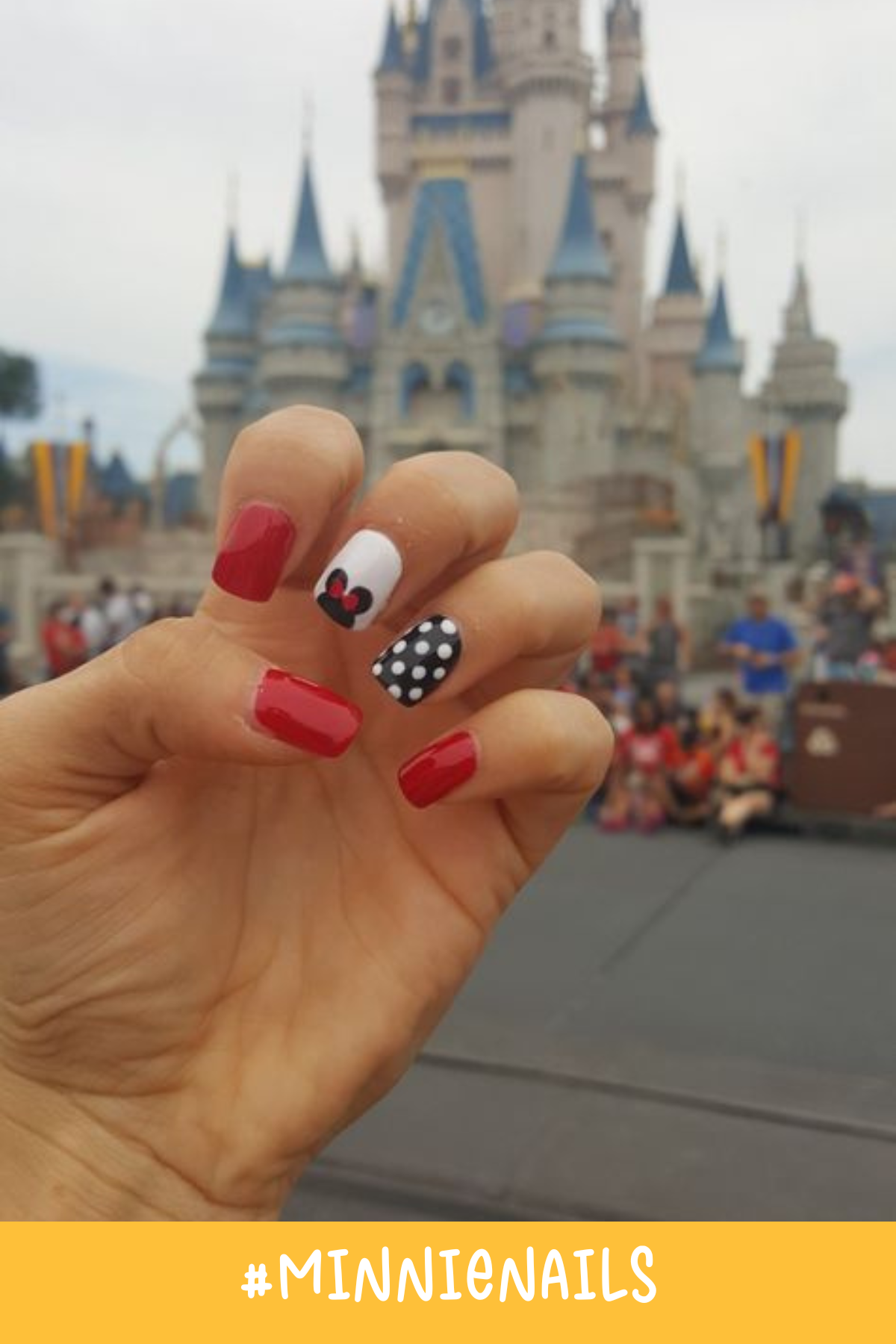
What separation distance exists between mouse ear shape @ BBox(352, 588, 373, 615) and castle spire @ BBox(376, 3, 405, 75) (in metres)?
44.8

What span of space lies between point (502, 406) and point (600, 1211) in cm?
3427

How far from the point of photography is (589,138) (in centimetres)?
4172

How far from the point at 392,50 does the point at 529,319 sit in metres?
12.1

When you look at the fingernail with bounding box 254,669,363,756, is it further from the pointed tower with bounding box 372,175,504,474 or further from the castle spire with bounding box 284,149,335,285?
the castle spire with bounding box 284,149,335,285

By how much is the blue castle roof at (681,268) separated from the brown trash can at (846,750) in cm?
3820

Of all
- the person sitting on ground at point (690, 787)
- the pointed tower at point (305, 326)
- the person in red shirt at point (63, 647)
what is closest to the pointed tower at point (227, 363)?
the pointed tower at point (305, 326)

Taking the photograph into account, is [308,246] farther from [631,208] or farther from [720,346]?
[720,346]

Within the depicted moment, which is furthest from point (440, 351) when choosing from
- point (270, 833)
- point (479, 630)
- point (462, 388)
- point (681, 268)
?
point (479, 630)

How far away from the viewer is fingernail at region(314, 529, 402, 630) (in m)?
1.14

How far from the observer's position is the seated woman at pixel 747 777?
221 inches

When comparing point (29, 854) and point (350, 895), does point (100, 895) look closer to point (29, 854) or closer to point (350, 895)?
point (29, 854)

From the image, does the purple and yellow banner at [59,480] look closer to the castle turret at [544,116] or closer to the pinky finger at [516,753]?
the castle turret at [544,116]

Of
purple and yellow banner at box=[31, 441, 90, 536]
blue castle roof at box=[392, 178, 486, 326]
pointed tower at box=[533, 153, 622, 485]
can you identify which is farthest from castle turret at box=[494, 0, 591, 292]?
purple and yellow banner at box=[31, 441, 90, 536]
